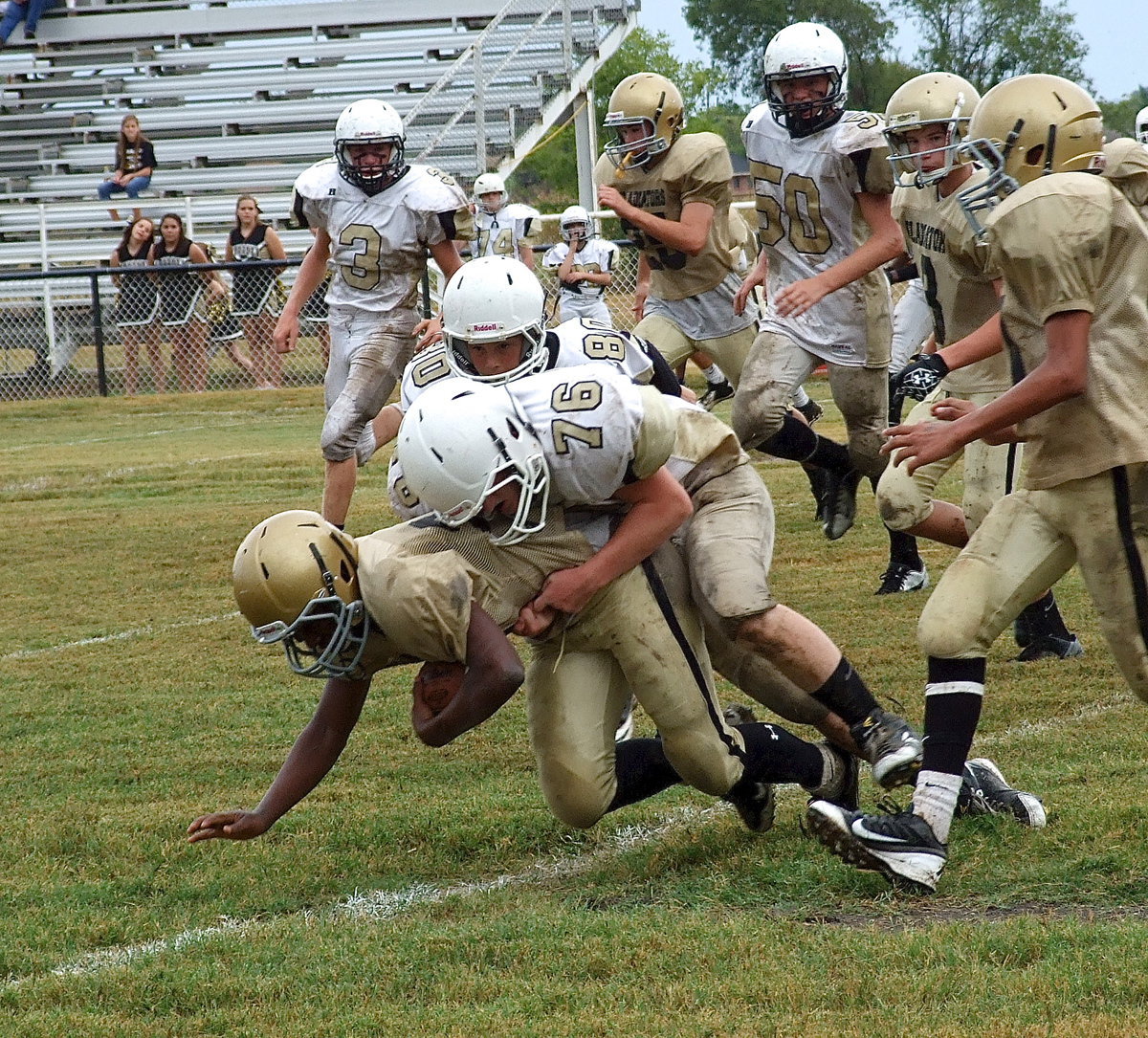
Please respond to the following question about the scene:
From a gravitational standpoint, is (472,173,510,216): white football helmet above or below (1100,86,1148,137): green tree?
below

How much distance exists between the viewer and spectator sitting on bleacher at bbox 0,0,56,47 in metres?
21.9

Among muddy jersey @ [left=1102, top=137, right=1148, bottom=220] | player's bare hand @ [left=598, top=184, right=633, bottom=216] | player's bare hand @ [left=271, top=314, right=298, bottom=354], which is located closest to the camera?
muddy jersey @ [left=1102, top=137, right=1148, bottom=220]

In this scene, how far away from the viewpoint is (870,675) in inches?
203

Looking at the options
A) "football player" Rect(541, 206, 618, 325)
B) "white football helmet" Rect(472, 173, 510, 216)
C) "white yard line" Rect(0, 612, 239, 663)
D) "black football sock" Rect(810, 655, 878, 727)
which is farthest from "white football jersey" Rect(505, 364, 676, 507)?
"white football helmet" Rect(472, 173, 510, 216)

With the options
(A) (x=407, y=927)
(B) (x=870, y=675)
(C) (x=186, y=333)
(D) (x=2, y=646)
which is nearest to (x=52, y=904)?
(A) (x=407, y=927)

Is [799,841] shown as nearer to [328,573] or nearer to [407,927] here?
[407,927]

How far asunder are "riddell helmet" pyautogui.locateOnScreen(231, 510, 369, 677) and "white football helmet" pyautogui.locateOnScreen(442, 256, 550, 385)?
0.52 meters

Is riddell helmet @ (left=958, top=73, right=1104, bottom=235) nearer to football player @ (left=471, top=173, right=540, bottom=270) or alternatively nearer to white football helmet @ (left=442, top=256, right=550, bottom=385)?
white football helmet @ (left=442, top=256, right=550, bottom=385)

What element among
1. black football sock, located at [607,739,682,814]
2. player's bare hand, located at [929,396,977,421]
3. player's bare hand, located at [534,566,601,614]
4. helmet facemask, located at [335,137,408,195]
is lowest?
black football sock, located at [607,739,682,814]

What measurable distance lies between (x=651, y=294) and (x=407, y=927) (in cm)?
473

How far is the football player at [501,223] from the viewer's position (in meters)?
15.3

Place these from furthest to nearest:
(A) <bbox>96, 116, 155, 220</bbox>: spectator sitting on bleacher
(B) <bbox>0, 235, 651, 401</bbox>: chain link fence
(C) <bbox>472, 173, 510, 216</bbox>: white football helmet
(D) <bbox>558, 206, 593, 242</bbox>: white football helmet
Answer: (A) <bbox>96, 116, 155, 220</bbox>: spectator sitting on bleacher, (B) <bbox>0, 235, 651, 401</bbox>: chain link fence, (C) <bbox>472, 173, 510, 216</bbox>: white football helmet, (D) <bbox>558, 206, 593, 242</bbox>: white football helmet

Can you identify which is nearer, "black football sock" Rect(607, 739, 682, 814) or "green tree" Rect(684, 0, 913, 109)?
"black football sock" Rect(607, 739, 682, 814)

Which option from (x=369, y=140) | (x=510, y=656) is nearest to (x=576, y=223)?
(x=369, y=140)
